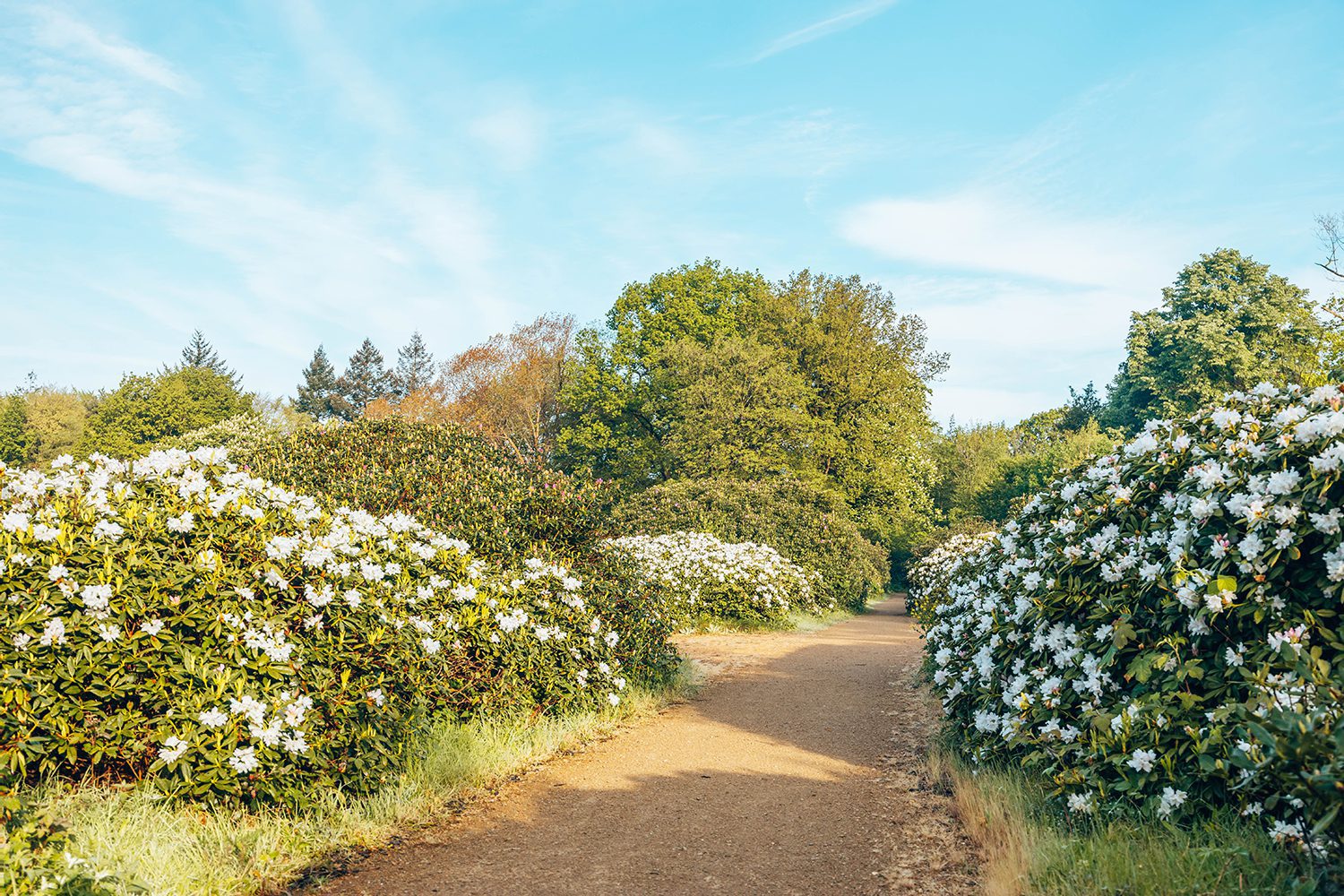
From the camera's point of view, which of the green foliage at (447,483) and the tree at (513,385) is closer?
the green foliage at (447,483)

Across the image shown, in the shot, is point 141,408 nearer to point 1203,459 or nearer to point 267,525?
point 267,525

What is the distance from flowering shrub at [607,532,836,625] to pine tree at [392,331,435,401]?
6456 cm

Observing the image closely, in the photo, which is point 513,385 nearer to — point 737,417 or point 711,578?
point 737,417

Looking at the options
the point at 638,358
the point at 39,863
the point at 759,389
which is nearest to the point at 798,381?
the point at 759,389

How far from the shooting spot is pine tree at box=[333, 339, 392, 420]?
7450 centimetres

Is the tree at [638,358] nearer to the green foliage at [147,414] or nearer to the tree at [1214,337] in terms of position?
the tree at [1214,337]

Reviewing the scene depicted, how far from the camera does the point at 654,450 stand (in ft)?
108

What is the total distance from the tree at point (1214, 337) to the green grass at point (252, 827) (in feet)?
103

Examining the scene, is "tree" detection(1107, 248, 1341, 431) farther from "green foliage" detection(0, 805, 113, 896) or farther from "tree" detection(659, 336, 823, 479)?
"green foliage" detection(0, 805, 113, 896)

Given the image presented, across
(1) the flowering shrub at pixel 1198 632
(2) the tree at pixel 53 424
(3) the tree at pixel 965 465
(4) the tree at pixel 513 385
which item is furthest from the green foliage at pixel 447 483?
(2) the tree at pixel 53 424

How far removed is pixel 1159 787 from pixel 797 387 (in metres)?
25.4

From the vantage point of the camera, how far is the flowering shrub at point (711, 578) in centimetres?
1473

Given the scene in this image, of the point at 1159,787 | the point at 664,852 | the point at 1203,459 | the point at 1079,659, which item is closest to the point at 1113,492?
the point at 1203,459

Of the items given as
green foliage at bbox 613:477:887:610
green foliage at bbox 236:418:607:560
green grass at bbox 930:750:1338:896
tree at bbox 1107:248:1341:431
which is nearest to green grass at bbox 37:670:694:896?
green foliage at bbox 236:418:607:560
